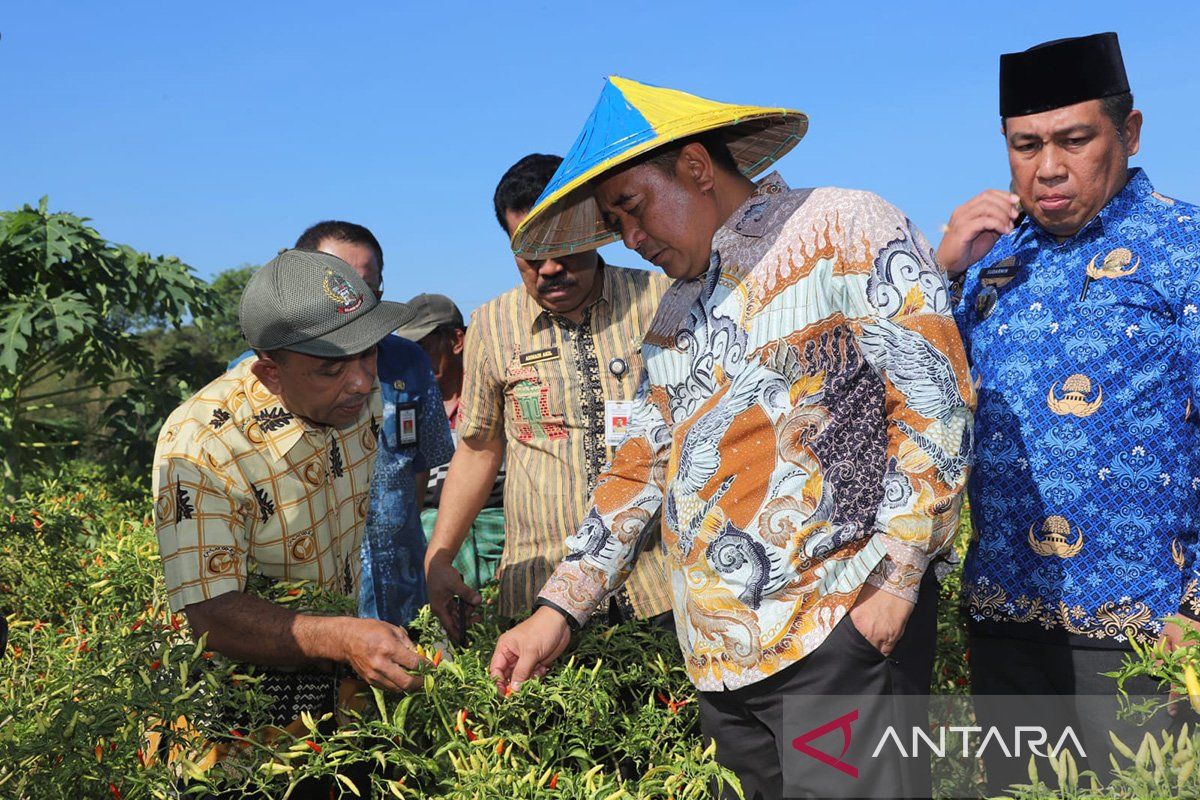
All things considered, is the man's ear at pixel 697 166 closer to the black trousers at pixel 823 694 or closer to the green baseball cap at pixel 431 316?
the black trousers at pixel 823 694

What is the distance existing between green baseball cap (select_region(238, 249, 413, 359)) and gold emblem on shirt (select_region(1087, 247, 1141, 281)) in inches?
74.9

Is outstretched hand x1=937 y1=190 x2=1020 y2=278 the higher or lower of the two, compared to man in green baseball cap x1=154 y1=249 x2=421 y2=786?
higher

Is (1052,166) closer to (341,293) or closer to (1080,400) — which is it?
(1080,400)

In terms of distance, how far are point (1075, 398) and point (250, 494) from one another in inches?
85.9

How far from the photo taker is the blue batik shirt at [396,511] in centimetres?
446

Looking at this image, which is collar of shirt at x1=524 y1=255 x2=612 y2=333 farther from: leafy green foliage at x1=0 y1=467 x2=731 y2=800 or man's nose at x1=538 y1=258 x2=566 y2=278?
leafy green foliage at x1=0 y1=467 x2=731 y2=800

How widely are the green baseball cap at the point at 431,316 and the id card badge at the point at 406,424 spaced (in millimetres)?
1858

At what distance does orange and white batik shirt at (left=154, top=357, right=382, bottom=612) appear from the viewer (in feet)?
9.05

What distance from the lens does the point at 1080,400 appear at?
117 inches

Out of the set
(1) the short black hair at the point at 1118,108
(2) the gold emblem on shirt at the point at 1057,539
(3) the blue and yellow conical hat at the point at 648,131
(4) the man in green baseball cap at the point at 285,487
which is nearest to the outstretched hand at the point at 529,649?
(4) the man in green baseball cap at the point at 285,487

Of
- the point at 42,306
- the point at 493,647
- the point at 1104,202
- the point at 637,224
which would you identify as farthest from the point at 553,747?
the point at 42,306

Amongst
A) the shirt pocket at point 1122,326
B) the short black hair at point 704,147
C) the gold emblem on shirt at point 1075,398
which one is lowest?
the gold emblem on shirt at point 1075,398

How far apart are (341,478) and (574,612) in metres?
0.80

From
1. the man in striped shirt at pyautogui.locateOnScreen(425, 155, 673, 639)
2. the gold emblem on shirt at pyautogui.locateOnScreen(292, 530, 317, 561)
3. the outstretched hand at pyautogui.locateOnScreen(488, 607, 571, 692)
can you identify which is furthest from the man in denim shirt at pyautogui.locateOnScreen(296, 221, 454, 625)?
the outstretched hand at pyautogui.locateOnScreen(488, 607, 571, 692)
